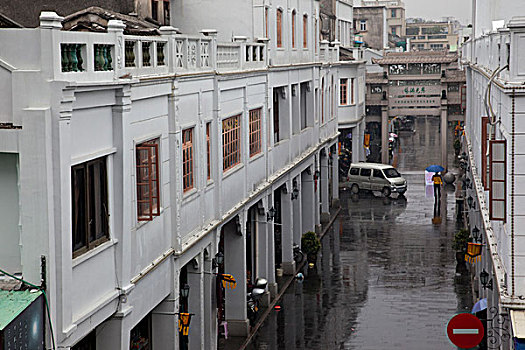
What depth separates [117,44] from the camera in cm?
1436

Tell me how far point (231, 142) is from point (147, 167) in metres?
7.05

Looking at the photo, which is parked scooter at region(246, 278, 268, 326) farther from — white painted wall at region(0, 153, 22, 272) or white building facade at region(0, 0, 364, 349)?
white painted wall at region(0, 153, 22, 272)

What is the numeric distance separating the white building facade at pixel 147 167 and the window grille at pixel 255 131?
63 millimetres

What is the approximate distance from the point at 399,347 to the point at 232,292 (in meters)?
4.71

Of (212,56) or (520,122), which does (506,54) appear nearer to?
(520,122)

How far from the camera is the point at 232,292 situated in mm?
24672

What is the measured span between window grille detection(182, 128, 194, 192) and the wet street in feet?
22.6

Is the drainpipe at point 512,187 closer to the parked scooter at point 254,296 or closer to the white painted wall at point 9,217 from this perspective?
the white painted wall at point 9,217

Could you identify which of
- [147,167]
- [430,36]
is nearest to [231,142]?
[147,167]

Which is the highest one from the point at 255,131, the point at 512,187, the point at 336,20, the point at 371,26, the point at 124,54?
the point at 371,26

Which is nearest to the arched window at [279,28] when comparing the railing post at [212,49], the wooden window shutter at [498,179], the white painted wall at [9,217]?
the railing post at [212,49]

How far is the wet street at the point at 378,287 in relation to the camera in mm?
25172

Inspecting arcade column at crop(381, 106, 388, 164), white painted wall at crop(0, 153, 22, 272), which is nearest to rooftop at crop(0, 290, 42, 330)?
white painted wall at crop(0, 153, 22, 272)

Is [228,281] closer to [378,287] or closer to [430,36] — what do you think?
[378,287]
